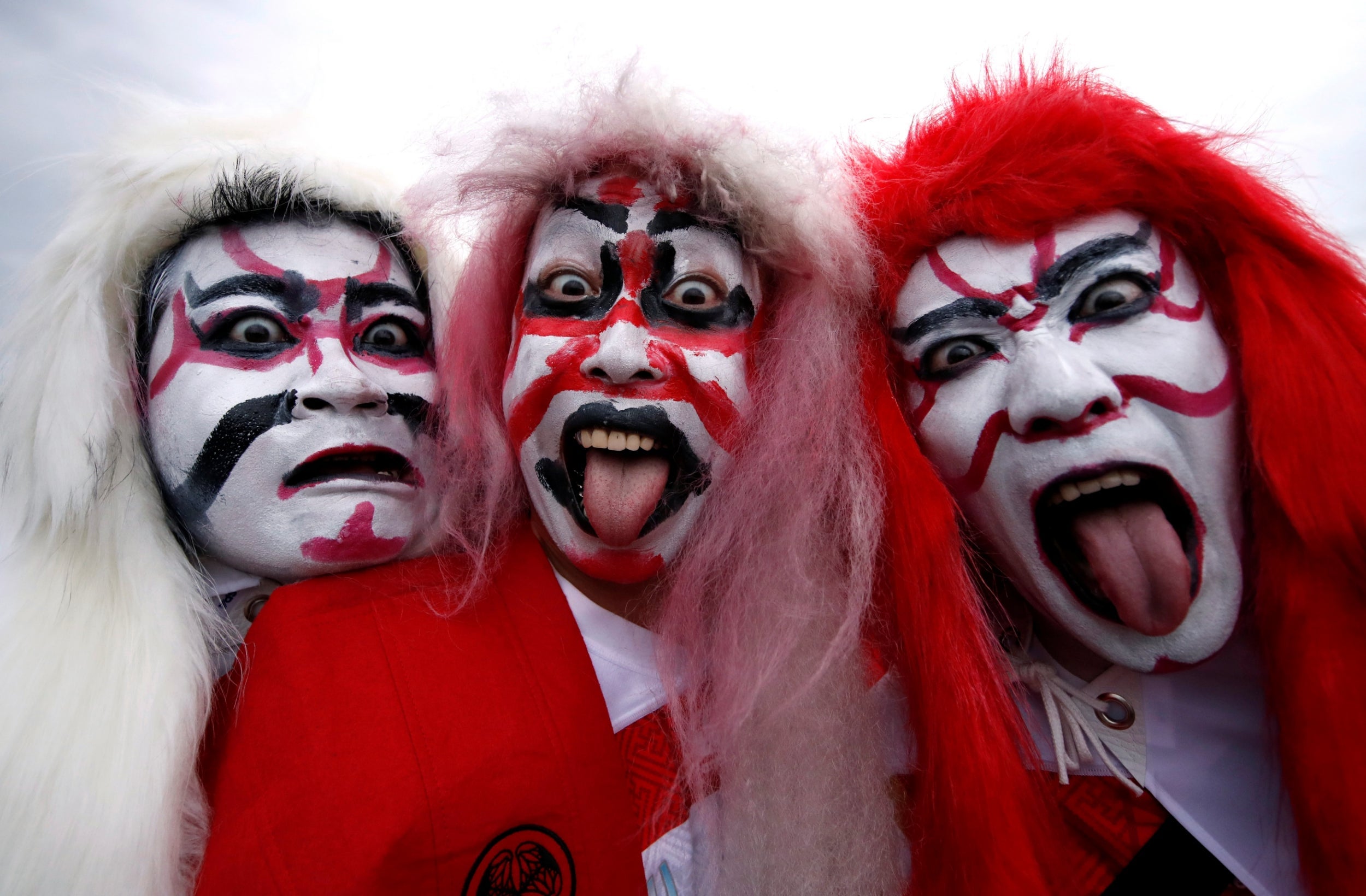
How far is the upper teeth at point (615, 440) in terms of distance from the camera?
4.24 feet

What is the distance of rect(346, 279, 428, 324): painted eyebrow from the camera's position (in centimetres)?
146

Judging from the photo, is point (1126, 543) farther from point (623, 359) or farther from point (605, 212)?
point (605, 212)

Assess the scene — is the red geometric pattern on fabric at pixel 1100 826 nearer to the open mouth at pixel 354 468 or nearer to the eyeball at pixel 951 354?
the eyeball at pixel 951 354

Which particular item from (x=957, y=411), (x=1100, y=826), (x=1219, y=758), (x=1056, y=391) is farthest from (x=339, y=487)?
(x=1219, y=758)

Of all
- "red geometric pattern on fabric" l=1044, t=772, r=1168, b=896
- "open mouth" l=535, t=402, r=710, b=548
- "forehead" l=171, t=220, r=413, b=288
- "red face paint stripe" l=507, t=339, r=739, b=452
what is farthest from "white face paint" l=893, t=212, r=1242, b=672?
"forehead" l=171, t=220, r=413, b=288

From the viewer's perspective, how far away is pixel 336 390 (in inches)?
53.0

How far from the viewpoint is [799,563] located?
1.29m

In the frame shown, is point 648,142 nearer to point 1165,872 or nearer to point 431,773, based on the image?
point 431,773

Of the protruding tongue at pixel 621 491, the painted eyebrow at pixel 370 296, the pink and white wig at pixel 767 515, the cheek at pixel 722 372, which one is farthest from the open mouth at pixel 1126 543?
the painted eyebrow at pixel 370 296

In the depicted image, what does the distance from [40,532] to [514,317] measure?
928 millimetres

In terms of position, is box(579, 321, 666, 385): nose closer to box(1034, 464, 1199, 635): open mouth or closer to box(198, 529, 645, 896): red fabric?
box(198, 529, 645, 896): red fabric

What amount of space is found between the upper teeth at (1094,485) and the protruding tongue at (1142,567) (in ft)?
0.15

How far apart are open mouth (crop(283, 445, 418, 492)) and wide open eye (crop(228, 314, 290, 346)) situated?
251 millimetres

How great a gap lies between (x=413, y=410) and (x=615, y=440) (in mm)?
485
